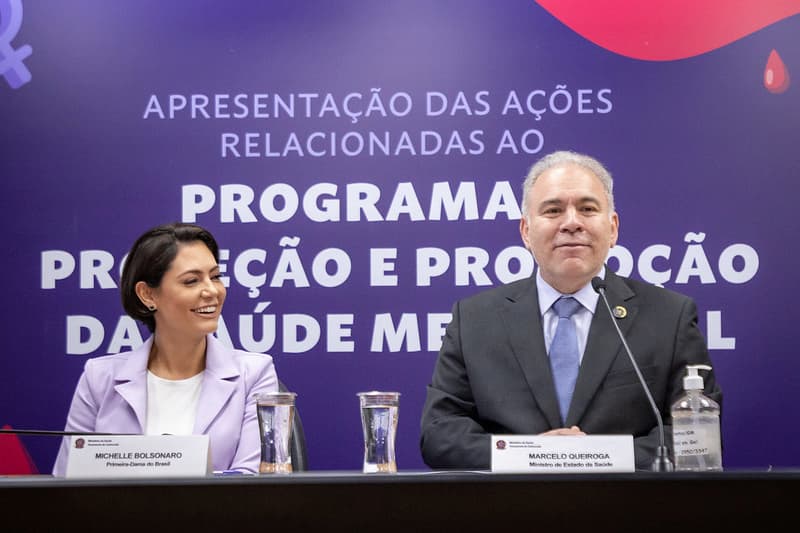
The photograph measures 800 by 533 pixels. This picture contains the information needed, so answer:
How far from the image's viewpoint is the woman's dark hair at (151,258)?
3055mm

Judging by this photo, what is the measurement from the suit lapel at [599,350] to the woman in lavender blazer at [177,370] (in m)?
0.89

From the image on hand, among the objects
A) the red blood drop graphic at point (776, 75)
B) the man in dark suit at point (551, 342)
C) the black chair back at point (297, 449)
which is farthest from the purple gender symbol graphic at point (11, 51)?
the red blood drop graphic at point (776, 75)

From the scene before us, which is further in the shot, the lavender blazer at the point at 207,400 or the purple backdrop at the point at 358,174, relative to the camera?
the purple backdrop at the point at 358,174

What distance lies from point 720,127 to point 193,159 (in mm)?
1973

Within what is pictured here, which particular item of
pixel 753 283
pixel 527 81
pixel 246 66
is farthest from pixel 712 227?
pixel 246 66

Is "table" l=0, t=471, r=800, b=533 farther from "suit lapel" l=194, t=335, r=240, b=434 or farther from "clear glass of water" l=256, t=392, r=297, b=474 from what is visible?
"suit lapel" l=194, t=335, r=240, b=434

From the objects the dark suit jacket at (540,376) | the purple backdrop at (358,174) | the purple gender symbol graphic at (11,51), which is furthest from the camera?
the purple gender symbol graphic at (11,51)

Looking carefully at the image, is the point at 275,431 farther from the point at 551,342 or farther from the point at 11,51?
the point at 11,51

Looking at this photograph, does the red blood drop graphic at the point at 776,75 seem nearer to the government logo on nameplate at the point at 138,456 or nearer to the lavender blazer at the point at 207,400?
the lavender blazer at the point at 207,400

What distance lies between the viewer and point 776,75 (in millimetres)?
3729

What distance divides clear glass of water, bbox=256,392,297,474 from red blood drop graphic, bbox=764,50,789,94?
2452mm

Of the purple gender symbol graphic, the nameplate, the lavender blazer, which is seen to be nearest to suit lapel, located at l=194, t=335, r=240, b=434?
the lavender blazer

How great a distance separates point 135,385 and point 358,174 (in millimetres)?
1279

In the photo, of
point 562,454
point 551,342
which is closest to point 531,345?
point 551,342
